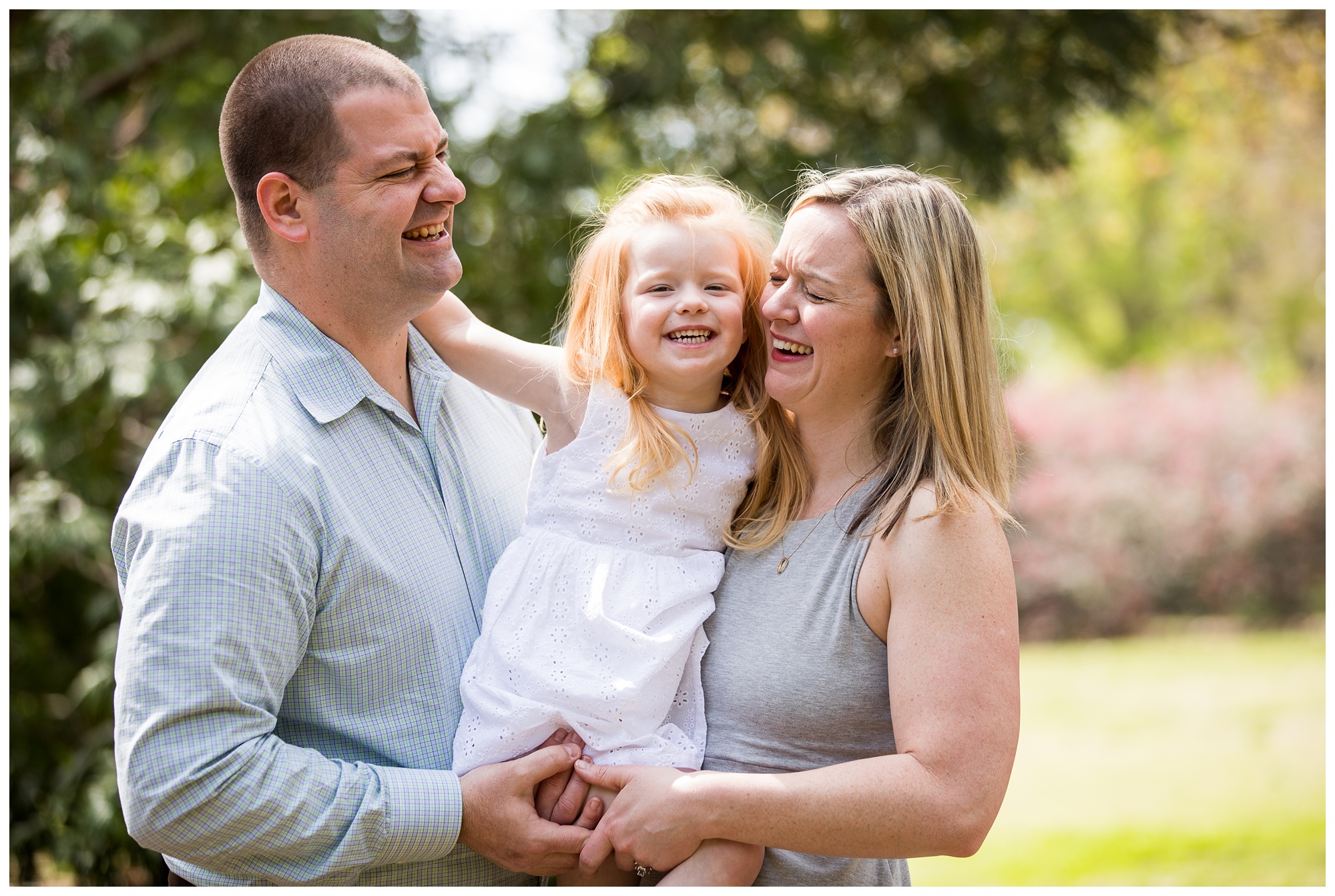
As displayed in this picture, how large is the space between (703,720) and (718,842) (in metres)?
0.25

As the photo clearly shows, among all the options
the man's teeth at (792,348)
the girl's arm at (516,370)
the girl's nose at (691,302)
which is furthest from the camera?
the girl's arm at (516,370)

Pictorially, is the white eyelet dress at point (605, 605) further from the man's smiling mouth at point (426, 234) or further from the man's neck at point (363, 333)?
the man's smiling mouth at point (426, 234)

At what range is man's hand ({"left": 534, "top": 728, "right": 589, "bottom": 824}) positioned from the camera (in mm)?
2205

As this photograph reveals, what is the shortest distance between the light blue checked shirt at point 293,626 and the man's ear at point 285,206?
143mm

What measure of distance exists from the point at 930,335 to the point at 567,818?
3.89 feet

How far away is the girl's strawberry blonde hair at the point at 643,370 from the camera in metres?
2.43

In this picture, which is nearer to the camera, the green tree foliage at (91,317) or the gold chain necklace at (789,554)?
the gold chain necklace at (789,554)

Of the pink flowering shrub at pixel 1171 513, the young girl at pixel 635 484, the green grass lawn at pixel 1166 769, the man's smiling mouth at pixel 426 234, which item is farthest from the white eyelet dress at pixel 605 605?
the pink flowering shrub at pixel 1171 513

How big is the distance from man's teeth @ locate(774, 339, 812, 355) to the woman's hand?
0.87 meters

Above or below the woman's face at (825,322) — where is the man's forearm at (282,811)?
below

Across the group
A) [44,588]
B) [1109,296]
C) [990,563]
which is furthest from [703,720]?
[1109,296]

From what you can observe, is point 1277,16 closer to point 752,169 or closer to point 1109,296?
point 752,169

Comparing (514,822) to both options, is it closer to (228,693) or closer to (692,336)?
(228,693)

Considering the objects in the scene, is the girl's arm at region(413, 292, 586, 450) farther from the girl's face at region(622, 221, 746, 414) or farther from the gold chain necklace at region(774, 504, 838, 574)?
the gold chain necklace at region(774, 504, 838, 574)
